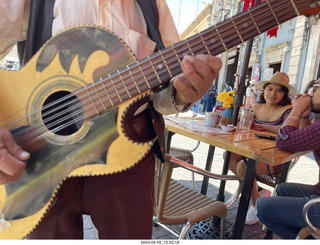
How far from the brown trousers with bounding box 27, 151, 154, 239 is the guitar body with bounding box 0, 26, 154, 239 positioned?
7 centimetres

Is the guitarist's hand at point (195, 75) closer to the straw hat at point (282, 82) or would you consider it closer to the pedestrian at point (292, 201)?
the pedestrian at point (292, 201)

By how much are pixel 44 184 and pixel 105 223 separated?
0.27m

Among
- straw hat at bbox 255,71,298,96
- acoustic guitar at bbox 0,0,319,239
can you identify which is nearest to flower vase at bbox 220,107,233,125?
straw hat at bbox 255,71,298,96

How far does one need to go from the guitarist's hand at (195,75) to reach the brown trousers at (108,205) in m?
0.33

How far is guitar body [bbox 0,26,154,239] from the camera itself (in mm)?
858

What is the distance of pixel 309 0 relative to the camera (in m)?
0.87

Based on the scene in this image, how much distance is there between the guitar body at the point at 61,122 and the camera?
2.81 ft

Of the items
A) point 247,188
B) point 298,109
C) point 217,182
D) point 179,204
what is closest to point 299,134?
point 298,109

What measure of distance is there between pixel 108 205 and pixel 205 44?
0.72m

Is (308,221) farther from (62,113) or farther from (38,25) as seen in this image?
(38,25)

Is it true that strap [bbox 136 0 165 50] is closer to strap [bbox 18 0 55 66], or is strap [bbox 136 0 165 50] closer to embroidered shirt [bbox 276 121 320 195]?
strap [bbox 18 0 55 66]

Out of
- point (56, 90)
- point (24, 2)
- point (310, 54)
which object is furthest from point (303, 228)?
Result: point (310, 54)

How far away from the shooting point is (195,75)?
2.80 feet

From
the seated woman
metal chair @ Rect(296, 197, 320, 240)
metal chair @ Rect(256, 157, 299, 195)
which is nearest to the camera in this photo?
metal chair @ Rect(296, 197, 320, 240)
